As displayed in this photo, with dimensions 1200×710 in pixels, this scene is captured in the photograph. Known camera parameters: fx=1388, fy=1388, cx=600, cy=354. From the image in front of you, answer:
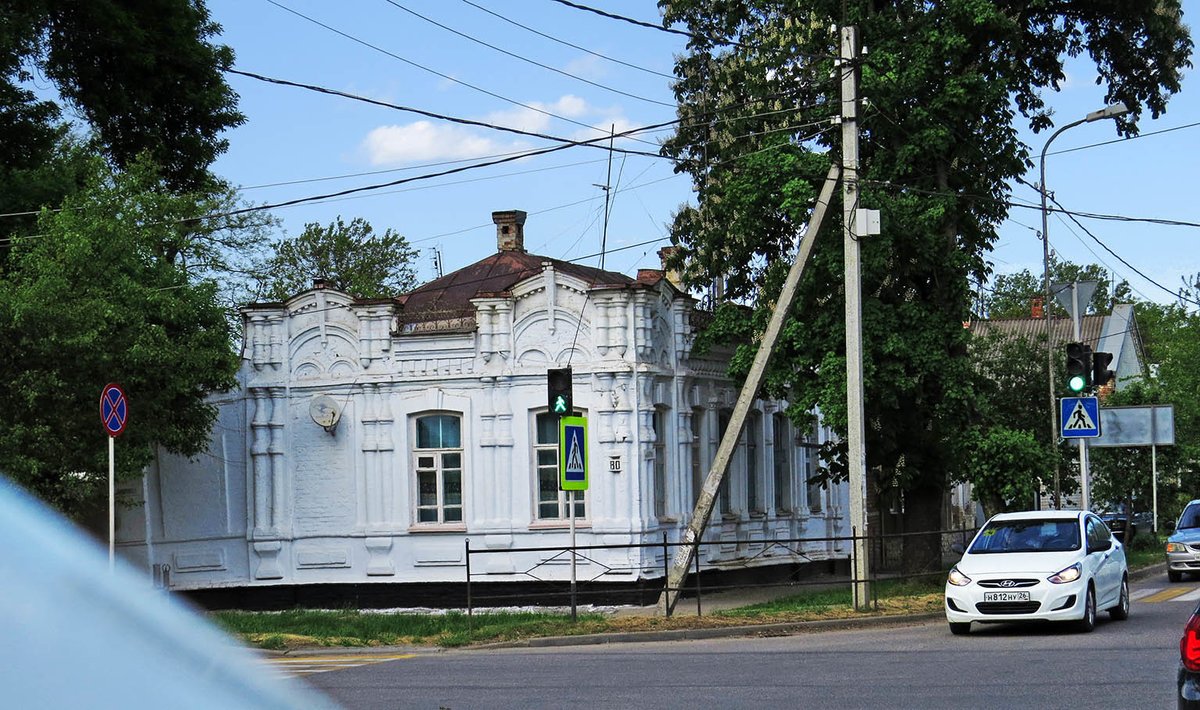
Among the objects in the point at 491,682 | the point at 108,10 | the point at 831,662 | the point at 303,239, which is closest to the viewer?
the point at 491,682

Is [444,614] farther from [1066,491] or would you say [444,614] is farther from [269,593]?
[1066,491]

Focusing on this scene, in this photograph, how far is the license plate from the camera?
667 inches

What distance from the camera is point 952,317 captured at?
85.4ft

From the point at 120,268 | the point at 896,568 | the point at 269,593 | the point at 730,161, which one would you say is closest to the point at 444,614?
the point at 269,593

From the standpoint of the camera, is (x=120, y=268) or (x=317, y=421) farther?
(x=317, y=421)

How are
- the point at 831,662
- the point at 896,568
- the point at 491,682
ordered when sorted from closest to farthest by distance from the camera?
1. the point at 491,682
2. the point at 831,662
3. the point at 896,568

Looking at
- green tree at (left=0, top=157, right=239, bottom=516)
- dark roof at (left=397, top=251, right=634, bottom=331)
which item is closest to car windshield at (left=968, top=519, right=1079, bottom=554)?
dark roof at (left=397, top=251, right=634, bottom=331)

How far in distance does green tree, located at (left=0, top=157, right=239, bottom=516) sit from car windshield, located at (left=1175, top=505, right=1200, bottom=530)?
1946 cm

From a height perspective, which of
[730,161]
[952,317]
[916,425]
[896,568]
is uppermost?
[730,161]

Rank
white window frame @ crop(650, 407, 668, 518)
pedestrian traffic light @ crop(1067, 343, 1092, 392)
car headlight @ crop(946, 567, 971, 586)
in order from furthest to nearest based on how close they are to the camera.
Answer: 1. white window frame @ crop(650, 407, 668, 518)
2. pedestrian traffic light @ crop(1067, 343, 1092, 392)
3. car headlight @ crop(946, 567, 971, 586)

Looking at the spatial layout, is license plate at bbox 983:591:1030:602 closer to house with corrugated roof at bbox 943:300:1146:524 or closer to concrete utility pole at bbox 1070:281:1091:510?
concrete utility pole at bbox 1070:281:1091:510

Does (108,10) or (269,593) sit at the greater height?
(108,10)

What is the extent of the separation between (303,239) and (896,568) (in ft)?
106

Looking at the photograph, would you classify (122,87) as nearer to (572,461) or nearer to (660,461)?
(660,461)
